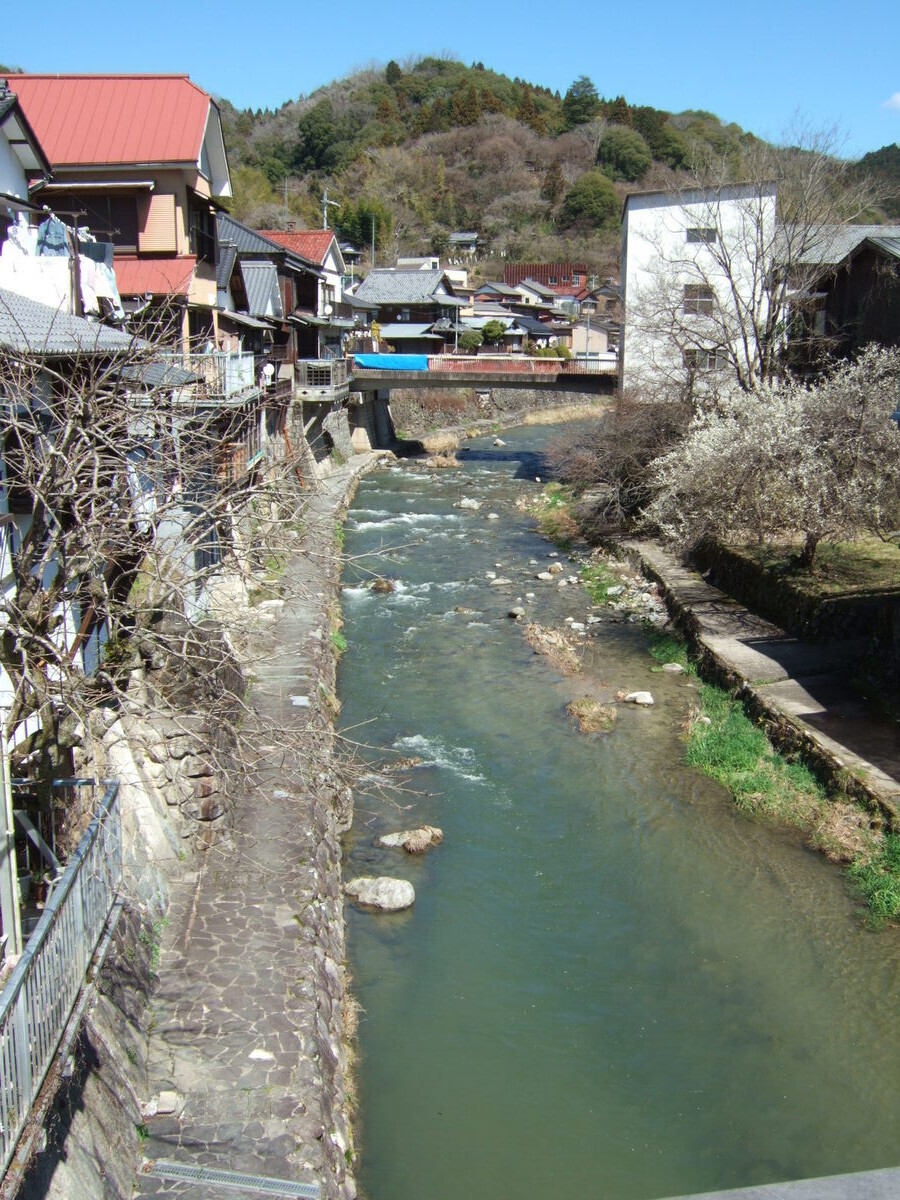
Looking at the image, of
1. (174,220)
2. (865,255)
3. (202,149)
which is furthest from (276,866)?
(865,255)

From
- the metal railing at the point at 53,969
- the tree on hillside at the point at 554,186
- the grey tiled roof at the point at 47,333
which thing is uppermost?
the tree on hillside at the point at 554,186

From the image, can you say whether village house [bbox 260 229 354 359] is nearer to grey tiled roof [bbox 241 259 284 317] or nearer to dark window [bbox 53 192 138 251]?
grey tiled roof [bbox 241 259 284 317]

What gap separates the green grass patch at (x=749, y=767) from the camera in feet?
40.2

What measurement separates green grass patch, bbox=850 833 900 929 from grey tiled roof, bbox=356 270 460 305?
153 feet

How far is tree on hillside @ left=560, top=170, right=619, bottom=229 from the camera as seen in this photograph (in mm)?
87812

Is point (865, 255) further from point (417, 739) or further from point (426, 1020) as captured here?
point (426, 1020)

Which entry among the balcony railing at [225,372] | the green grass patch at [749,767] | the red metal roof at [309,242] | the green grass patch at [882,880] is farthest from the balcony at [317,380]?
the green grass patch at [882,880]

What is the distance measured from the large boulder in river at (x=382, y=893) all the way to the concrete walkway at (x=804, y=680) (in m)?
5.59

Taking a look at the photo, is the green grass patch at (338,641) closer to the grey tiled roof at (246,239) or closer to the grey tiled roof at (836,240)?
the grey tiled roof at (836,240)

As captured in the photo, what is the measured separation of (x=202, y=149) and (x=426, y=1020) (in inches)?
629

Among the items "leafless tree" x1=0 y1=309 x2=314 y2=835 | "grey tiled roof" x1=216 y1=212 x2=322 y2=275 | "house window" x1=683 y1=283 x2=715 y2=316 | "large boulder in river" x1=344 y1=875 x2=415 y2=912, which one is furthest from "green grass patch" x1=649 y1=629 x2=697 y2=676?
"grey tiled roof" x1=216 y1=212 x2=322 y2=275

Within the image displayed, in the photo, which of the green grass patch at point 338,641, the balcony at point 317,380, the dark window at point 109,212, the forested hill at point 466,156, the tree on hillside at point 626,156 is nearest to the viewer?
the green grass patch at point 338,641

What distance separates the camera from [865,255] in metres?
24.4

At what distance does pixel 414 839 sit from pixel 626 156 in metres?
100
